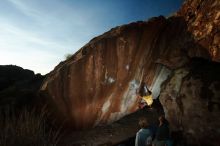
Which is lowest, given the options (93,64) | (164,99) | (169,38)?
(164,99)

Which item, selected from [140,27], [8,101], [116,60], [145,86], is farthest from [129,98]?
[8,101]

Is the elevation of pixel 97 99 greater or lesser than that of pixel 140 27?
lesser

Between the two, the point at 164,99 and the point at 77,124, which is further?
the point at 77,124

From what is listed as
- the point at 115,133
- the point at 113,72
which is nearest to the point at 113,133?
the point at 115,133

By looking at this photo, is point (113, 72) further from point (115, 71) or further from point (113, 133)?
point (113, 133)

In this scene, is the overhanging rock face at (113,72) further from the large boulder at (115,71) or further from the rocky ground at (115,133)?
the rocky ground at (115,133)

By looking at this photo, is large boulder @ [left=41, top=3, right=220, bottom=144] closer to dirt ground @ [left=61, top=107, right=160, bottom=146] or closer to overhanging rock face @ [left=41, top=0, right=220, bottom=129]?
overhanging rock face @ [left=41, top=0, right=220, bottom=129]

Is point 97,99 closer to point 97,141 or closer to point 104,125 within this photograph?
point 104,125

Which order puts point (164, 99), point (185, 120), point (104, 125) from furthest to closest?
1. point (104, 125)
2. point (164, 99)
3. point (185, 120)

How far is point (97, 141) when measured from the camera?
41.0 feet

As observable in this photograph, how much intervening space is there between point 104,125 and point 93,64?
268cm

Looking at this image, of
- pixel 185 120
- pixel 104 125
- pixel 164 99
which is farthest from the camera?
pixel 104 125

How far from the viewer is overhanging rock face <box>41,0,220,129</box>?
538 inches

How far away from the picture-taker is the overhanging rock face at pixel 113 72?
13664 mm
